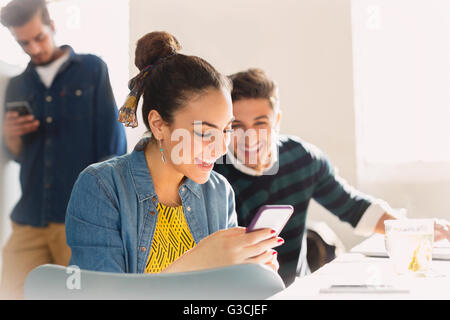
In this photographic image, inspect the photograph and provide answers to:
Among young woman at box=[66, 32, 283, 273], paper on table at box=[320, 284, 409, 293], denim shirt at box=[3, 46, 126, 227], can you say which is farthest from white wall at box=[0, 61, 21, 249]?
paper on table at box=[320, 284, 409, 293]

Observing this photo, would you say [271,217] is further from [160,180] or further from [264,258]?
[160,180]

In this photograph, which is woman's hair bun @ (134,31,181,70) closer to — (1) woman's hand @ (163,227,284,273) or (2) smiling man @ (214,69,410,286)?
(2) smiling man @ (214,69,410,286)

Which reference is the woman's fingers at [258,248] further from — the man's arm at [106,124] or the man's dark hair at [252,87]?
the man's arm at [106,124]

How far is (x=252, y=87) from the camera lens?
138 centimetres

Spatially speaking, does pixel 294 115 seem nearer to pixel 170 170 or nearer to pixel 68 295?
pixel 170 170

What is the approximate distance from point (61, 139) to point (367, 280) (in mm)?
1054

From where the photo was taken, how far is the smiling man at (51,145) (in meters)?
1.43

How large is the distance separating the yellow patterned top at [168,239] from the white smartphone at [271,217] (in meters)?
0.32

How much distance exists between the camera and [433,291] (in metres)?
0.57

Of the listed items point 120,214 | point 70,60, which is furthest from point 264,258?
point 70,60

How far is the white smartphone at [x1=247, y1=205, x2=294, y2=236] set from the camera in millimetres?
645

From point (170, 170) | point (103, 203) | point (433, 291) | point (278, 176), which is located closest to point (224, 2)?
point (278, 176)

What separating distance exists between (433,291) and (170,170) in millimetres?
565

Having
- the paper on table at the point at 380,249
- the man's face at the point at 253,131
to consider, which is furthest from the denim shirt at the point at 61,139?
the paper on table at the point at 380,249
